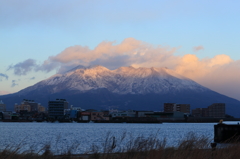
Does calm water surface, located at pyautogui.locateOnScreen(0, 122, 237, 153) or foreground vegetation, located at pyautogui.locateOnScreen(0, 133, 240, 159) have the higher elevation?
foreground vegetation, located at pyautogui.locateOnScreen(0, 133, 240, 159)

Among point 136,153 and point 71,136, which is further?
point 71,136

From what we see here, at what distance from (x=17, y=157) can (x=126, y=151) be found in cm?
401

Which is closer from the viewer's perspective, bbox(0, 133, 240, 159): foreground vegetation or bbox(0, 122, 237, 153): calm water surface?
bbox(0, 133, 240, 159): foreground vegetation

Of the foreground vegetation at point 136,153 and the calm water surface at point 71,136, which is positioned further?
the calm water surface at point 71,136

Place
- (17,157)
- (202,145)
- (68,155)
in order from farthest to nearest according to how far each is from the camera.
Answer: (202,145) → (68,155) → (17,157)

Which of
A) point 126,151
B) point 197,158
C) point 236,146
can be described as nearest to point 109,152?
point 126,151

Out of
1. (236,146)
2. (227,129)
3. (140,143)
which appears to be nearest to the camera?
(140,143)

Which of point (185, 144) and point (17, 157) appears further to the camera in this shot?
point (185, 144)

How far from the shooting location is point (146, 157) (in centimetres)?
1433

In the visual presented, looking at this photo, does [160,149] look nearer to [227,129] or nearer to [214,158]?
[214,158]

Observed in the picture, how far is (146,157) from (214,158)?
118 inches

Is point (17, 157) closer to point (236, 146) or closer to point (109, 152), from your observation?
point (109, 152)

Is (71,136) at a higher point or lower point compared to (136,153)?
lower

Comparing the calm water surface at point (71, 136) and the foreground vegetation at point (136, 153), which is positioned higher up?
the foreground vegetation at point (136, 153)
